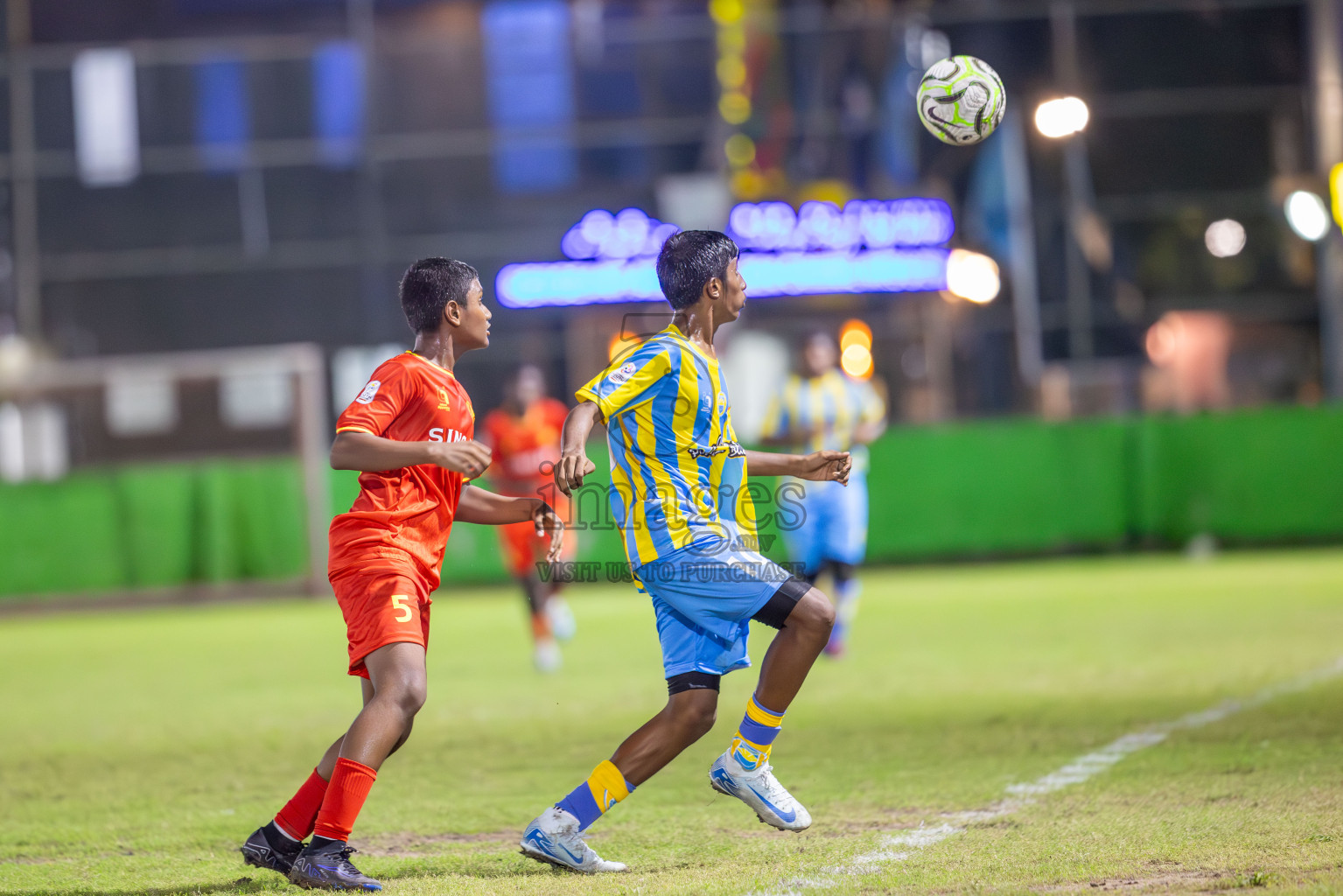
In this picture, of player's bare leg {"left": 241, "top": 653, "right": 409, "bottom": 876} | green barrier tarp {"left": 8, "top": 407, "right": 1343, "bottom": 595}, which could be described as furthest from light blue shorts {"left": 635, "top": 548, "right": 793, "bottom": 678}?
green barrier tarp {"left": 8, "top": 407, "right": 1343, "bottom": 595}

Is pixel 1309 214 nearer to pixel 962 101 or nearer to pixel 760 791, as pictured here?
pixel 962 101

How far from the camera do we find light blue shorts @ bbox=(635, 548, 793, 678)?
4.55 meters

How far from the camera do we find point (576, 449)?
4.37 metres

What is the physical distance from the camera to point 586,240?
76.5 ft

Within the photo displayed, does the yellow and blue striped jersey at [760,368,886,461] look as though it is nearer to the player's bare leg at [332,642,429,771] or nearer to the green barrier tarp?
the player's bare leg at [332,642,429,771]

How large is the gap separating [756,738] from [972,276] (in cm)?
1934

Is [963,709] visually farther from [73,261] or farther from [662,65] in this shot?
[73,261]

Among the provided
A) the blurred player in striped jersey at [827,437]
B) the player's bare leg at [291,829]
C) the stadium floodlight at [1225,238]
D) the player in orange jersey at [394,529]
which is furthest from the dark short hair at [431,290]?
the stadium floodlight at [1225,238]

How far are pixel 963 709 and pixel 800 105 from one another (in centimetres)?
1740

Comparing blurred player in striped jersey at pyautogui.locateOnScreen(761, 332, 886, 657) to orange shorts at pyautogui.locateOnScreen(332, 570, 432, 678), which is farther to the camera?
blurred player in striped jersey at pyautogui.locateOnScreen(761, 332, 886, 657)

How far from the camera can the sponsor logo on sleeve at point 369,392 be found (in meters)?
A: 4.55

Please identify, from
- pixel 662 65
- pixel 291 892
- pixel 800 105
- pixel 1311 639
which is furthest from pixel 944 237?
pixel 291 892

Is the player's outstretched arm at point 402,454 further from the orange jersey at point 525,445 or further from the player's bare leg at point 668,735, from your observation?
the orange jersey at point 525,445

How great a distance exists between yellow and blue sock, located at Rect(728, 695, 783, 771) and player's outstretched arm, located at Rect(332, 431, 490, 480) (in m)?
1.20
